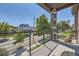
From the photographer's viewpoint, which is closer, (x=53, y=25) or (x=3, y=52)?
(x=3, y=52)

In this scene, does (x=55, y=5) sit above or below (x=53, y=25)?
above

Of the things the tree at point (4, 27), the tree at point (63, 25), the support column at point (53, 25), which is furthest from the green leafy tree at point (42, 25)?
the tree at point (4, 27)

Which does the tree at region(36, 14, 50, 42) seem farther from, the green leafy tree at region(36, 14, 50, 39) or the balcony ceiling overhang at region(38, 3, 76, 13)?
the balcony ceiling overhang at region(38, 3, 76, 13)

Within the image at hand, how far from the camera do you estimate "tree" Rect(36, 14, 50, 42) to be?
3.57m

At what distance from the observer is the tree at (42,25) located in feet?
11.7

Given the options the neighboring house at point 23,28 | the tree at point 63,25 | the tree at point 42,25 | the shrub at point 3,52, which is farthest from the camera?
the tree at point 63,25

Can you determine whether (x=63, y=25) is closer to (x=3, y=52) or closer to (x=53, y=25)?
(x=53, y=25)

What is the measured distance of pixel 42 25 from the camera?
142 inches

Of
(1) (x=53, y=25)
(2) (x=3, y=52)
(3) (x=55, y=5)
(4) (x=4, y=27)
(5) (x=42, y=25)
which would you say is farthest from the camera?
(3) (x=55, y=5)

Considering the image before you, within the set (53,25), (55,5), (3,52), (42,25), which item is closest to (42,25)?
(42,25)

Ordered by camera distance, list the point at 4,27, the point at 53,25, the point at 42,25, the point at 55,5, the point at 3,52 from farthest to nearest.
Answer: the point at 55,5 → the point at 53,25 → the point at 42,25 → the point at 4,27 → the point at 3,52

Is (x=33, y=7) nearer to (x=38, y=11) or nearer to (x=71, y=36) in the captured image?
(x=38, y=11)

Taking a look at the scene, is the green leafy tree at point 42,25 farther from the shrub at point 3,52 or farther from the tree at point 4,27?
the shrub at point 3,52

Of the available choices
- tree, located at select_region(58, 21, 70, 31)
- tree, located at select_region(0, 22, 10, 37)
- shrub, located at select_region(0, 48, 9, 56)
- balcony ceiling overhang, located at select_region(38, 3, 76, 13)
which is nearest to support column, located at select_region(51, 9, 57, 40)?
tree, located at select_region(58, 21, 70, 31)
